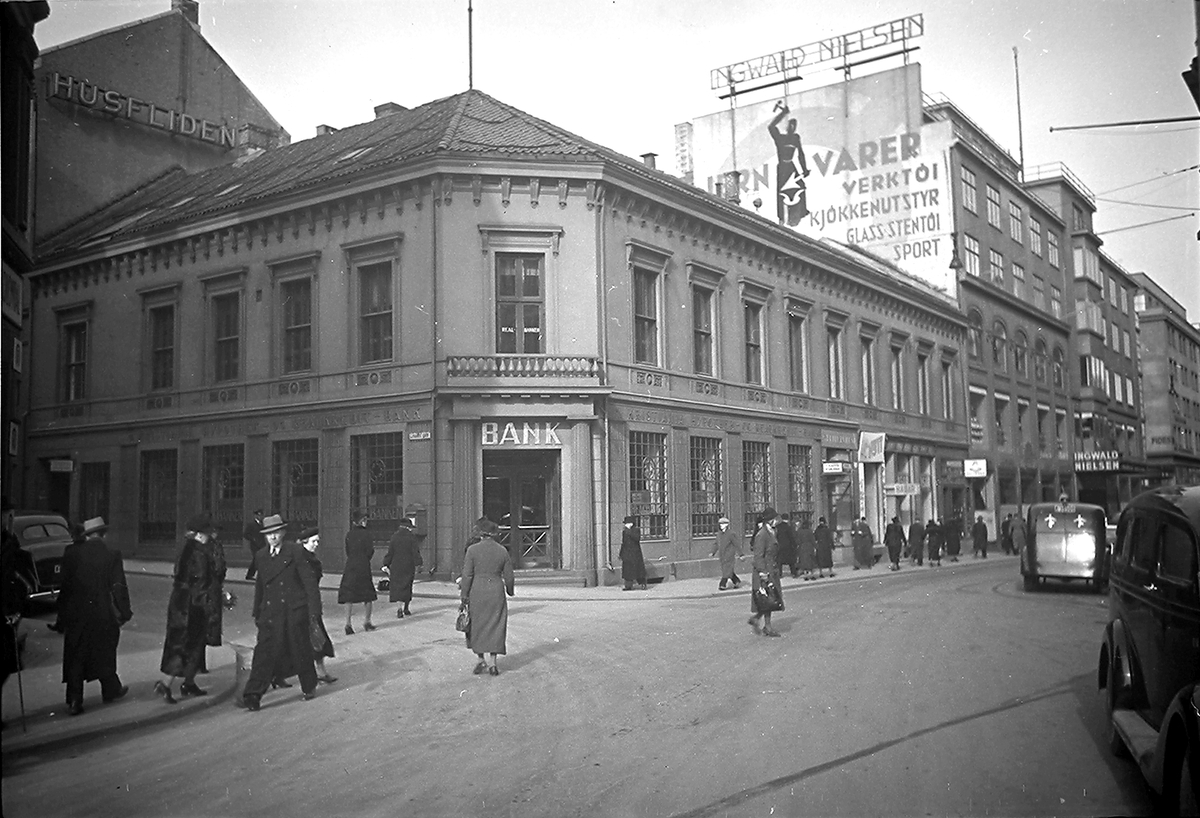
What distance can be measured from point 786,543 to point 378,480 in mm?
6068

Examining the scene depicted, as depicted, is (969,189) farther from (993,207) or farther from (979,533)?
(979,533)

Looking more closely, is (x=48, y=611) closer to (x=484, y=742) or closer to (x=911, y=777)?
(x=484, y=742)

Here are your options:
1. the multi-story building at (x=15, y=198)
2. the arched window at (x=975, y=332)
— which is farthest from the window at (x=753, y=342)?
the multi-story building at (x=15, y=198)

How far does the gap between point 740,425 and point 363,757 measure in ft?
26.4

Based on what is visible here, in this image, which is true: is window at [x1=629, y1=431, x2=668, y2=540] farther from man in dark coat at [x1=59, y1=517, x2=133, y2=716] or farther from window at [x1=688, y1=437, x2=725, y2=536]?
man in dark coat at [x1=59, y1=517, x2=133, y2=716]

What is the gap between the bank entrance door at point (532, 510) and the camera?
1870 cm

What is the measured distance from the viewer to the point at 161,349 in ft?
27.2

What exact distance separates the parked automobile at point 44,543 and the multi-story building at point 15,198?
0.66 ft

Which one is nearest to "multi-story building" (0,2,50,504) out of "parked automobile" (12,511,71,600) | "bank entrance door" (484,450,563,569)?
"parked automobile" (12,511,71,600)

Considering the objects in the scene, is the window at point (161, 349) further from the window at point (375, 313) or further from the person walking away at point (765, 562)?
the person walking away at point (765, 562)

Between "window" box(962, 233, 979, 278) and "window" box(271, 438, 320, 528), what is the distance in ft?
27.0

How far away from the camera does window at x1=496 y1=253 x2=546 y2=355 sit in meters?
18.1

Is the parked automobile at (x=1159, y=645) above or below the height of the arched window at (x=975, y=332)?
below

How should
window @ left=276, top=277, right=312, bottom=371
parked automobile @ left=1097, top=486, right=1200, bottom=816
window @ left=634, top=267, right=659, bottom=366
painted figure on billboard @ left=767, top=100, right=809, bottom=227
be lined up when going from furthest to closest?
window @ left=634, top=267, right=659, bottom=366 < painted figure on billboard @ left=767, top=100, right=809, bottom=227 < window @ left=276, top=277, right=312, bottom=371 < parked automobile @ left=1097, top=486, right=1200, bottom=816
